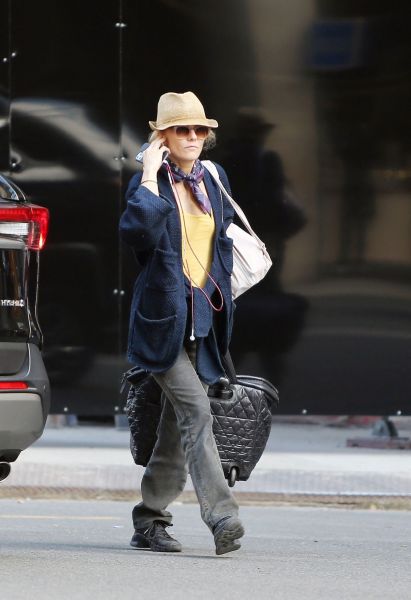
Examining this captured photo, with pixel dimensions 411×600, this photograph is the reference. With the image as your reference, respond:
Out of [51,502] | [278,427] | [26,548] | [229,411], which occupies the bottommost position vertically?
[278,427]

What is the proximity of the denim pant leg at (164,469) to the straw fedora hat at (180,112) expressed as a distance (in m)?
1.14

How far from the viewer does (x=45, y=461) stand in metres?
11.2

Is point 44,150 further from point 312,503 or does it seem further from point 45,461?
point 312,503

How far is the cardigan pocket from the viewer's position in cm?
685

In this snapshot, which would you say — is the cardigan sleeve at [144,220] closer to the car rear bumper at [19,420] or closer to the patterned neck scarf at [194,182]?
the patterned neck scarf at [194,182]

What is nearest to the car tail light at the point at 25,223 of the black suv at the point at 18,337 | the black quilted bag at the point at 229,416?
the black suv at the point at 18,337

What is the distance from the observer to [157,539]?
7227 millimetres

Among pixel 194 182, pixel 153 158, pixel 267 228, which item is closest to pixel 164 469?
pixel 194 182

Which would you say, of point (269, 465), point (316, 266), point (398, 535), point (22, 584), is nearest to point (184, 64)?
point (316, 266)

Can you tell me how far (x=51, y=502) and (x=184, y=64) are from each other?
130 inches

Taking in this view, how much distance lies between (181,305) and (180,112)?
79cm

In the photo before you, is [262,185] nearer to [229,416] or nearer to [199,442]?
[229,416]

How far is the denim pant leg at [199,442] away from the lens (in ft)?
22.4

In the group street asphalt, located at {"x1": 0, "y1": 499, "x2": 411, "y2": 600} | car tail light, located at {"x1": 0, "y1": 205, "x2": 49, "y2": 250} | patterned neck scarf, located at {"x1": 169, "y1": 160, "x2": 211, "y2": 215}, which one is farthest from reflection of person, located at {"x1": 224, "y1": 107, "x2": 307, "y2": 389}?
car tail light, located at {"x1": 0, "y1": 205, "x2": 49, "y2": 250}
